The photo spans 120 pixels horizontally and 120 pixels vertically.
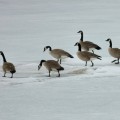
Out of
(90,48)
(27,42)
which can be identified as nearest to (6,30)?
(27,42)

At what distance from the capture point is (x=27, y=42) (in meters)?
16.8

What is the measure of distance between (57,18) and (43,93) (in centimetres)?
1750

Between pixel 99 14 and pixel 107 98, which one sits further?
pixel 99 14

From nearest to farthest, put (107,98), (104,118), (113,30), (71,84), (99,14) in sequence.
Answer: (104,118), (107,98), (71,84), (113,30), (99,14)

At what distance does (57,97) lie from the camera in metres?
8.19

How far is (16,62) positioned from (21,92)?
12.1ft

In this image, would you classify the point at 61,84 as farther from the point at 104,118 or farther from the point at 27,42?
the point at 27,42

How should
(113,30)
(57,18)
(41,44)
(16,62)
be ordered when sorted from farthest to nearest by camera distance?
(57,18)
(113,30)
(41,44)
(16,62)

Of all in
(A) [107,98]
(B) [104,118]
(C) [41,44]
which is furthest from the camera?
(C) [41,44]

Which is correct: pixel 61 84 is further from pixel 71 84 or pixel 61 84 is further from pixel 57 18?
pixel 57 18

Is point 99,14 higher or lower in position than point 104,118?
higher

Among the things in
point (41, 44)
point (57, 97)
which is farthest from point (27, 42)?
point (57, 97)

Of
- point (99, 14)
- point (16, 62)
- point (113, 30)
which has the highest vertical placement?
point (99, 14)

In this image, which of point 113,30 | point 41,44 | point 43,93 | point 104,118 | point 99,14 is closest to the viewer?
point 104,118
